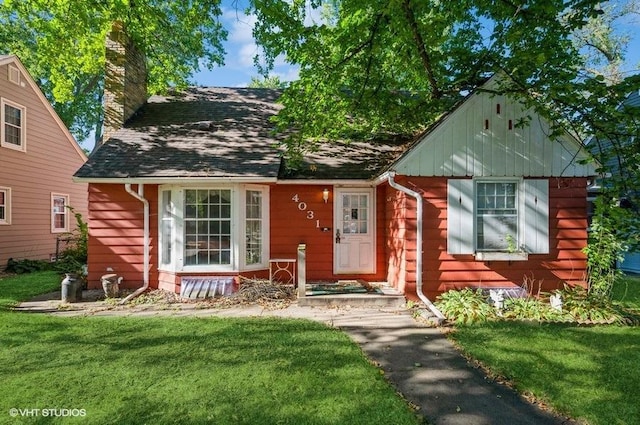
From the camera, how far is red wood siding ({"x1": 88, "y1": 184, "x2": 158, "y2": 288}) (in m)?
8.09

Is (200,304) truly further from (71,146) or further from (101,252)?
(71,146)

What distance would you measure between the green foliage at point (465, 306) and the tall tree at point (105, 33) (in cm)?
884

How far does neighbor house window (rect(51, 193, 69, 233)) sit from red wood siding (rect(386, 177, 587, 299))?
13.8 metres

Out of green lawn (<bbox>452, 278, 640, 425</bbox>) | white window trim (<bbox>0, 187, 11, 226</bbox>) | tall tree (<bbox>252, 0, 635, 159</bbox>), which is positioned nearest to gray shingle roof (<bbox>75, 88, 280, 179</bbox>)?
tall tree (<bbox>252, 0, 635, 159</bbox>)

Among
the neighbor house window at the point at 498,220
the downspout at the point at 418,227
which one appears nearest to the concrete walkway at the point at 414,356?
the downspout at the point at 418,227

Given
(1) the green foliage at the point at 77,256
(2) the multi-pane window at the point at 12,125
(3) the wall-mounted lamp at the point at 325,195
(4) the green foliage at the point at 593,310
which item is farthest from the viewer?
(2) the multi-pane window at the point at 12,125

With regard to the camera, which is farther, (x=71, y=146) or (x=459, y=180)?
(x=71, y=146)

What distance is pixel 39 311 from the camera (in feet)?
22.0

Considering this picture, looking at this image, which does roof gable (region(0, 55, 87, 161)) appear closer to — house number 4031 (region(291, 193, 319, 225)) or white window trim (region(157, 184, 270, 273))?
white window trim (region(157, 184, 270, 273))

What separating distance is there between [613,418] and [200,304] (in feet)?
21.2

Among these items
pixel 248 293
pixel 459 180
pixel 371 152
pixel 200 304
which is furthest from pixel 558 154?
pixel 200 304

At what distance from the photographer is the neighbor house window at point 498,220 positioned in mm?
7031

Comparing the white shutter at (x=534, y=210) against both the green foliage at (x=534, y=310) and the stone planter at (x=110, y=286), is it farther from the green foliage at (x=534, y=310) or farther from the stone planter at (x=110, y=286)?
the stone planter at (x=110, y=286)

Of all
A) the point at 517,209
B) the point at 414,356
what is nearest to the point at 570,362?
the point at 414,356
